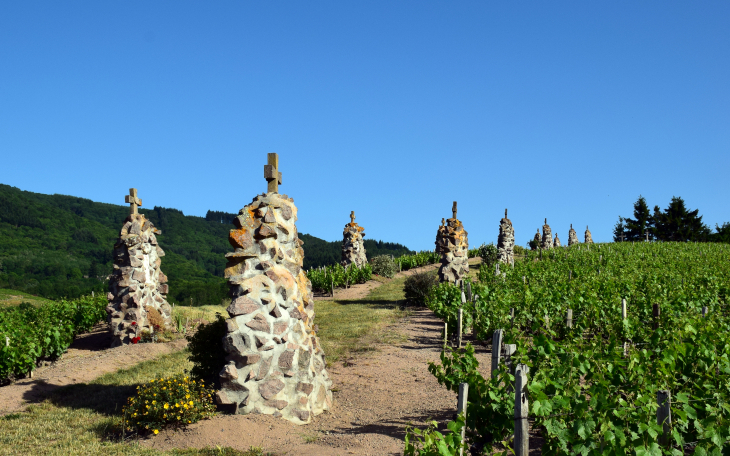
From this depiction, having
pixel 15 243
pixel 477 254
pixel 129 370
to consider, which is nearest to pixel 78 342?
pixel 129 370

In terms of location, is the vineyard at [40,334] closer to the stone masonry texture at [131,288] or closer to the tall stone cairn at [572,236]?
the stone masonry texture at [131,288]

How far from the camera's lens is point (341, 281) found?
3105 centimetres

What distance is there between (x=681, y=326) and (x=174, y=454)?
362 inches

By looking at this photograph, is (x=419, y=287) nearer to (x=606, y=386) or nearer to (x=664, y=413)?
(x=606, y=386)

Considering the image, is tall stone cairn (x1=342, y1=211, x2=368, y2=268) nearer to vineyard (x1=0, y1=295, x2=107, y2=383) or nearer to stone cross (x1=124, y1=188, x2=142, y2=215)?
vineyard (x1=0, y1=295, x2=107, y2=383)

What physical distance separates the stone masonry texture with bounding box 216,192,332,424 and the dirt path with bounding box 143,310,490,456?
0.90 ft

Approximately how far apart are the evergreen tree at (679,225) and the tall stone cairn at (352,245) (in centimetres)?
3988

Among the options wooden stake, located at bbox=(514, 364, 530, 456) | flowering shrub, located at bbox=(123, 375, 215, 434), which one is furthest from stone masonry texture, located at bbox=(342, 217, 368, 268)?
wooden stake, located at bbox=(514, 364, 530, 456)

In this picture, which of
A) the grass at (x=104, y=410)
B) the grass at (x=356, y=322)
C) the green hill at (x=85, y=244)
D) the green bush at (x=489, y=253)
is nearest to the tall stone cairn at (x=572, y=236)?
the green bush at (x=489, y=253)

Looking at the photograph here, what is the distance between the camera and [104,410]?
9375mm

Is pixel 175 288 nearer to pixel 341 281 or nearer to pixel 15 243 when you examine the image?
pixel 341 281

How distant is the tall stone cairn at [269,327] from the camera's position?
314 inches

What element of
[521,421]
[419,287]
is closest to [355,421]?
[521,421]

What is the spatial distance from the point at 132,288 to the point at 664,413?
15283mm
